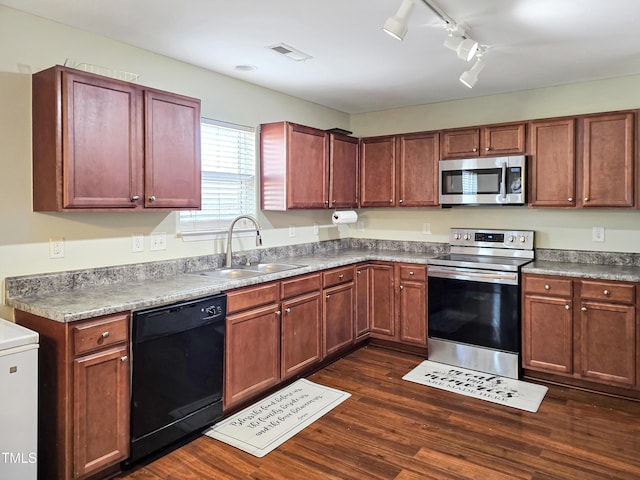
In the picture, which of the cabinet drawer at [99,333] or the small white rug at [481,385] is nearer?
the cabinet drawer at [99,333]

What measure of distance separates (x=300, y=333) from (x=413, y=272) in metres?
1.26

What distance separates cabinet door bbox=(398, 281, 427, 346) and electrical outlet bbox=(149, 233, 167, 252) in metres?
2.16

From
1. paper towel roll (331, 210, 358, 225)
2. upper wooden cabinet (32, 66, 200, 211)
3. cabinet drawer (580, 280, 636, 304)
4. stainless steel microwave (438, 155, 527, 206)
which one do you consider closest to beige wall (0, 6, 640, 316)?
upper wooden cabinet (32, 66, 200, 211)

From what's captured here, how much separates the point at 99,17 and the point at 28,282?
1.50 m

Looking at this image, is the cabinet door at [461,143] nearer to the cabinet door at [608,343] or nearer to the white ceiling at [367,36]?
the white ceiling at [367,36]

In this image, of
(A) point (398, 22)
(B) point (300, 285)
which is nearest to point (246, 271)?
(B) point (300, 285)

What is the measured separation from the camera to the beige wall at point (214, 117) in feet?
8.10

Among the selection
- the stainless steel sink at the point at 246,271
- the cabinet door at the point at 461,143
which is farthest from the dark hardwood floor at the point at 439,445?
the cabinet door at the point at 461,143

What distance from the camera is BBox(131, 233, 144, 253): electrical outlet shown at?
119 inches

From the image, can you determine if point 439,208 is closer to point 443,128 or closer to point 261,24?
point 443,128

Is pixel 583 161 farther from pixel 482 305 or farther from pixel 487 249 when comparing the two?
pixel 482 305

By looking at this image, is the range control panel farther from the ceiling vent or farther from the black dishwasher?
the black dishwasher

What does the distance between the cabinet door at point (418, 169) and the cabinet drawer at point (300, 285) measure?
4.63 feet

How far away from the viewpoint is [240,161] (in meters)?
3.86
